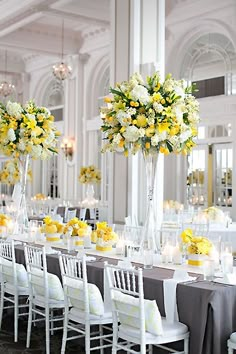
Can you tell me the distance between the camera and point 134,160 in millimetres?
9070

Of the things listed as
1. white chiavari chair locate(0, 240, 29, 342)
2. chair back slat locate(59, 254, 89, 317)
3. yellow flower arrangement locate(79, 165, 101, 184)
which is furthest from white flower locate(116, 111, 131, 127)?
yellow flower arrangement locate(79, 165, 101, 184)

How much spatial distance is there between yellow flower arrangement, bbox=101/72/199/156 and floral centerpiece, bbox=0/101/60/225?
2.13m

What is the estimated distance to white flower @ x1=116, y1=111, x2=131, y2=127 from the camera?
18.4 feet

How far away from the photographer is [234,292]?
450cm

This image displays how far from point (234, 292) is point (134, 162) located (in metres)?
4.75

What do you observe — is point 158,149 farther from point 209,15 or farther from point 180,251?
point 209,15

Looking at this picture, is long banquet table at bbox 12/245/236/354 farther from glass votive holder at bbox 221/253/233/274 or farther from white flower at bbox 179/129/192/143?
white flower at bbox 179/129/192/143

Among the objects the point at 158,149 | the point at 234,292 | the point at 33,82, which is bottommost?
the point at 234,292

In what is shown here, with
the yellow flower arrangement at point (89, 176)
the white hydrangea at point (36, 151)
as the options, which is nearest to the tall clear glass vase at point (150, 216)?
the white hydrangea at point (36, 151)

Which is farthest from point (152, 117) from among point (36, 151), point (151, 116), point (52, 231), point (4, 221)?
point (4, 221)

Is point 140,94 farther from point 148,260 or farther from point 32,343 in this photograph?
point 32,343

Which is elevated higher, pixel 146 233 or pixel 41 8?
pixel 41 8

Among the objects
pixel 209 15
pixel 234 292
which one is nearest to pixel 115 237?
pixel 234 292

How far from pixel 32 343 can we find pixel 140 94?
2.67m
